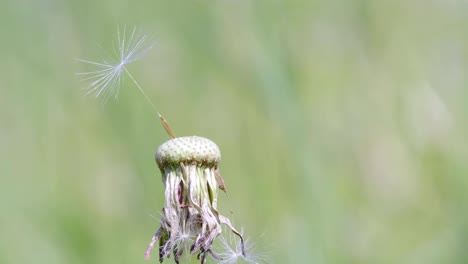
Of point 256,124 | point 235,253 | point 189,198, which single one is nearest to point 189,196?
point 189,198

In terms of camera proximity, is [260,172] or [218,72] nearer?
[260,172]

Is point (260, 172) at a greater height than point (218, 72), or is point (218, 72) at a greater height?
point (218, 72)

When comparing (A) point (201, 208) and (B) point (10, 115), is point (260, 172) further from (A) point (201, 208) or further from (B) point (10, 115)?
(A) point (201, 208)

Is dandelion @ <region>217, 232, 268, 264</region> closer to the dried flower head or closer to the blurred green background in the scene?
the dried flower head

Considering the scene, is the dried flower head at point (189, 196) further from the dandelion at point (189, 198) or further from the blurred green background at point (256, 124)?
the blurred green background at point (256, 124)

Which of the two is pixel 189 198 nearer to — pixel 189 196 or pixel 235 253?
pixel 189 196

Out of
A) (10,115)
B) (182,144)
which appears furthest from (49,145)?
(182,144)

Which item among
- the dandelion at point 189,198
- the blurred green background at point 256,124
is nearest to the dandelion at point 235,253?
the dandelion at point 189,198
